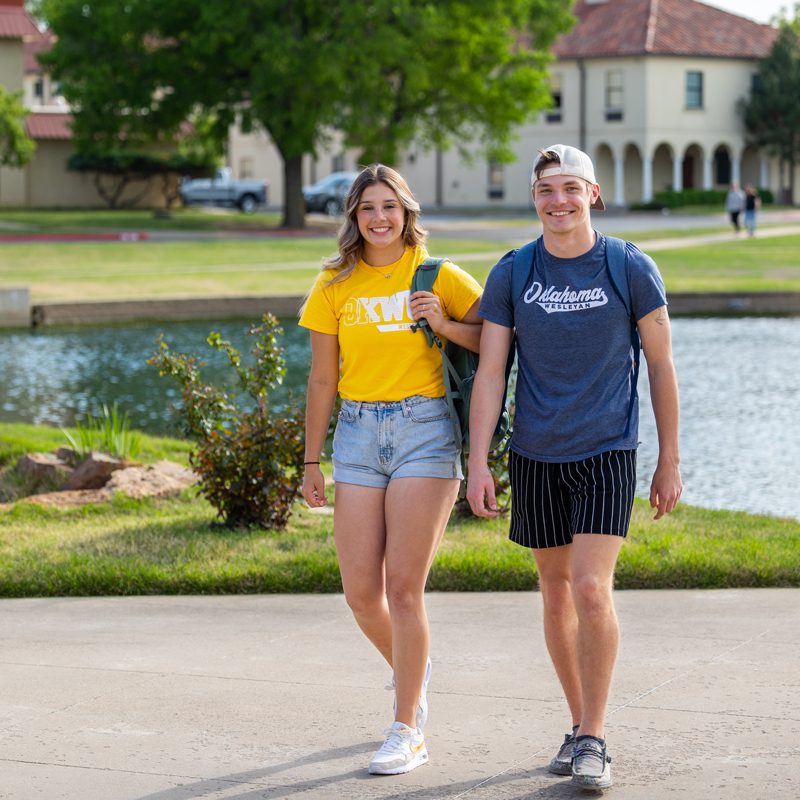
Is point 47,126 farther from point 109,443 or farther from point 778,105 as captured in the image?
point 109,443

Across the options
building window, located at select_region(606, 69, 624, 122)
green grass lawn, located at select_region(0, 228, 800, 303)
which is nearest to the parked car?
building window, located at select_region(606, 69, 624, 122)

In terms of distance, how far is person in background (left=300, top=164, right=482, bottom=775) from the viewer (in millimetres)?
4895

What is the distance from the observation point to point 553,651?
195 inches

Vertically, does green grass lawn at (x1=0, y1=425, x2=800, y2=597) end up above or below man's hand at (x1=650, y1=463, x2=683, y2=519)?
below

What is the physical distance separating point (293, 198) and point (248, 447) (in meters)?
42.0

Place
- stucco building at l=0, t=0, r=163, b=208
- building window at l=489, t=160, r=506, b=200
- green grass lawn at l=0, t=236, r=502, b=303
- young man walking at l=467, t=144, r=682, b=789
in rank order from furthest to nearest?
building window at l=489, t=160, r=506, b=200 < stucco building at l=0, t=0, r=163, b=208 < green grass lawn at l=0, t=236, r=502, b=303 < young man walking at l=467, t=144, r=682, b=789

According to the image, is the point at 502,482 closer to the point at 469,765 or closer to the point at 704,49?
the point at 469,765

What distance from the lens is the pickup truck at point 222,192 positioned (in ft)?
219

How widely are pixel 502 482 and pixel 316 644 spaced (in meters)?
2.70

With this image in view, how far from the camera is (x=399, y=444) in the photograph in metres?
4.92

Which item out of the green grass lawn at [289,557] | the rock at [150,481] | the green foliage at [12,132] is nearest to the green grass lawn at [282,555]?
the green grass lawn at [289,557]

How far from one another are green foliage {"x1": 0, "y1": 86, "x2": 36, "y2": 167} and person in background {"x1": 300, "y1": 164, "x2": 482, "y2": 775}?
45466mm

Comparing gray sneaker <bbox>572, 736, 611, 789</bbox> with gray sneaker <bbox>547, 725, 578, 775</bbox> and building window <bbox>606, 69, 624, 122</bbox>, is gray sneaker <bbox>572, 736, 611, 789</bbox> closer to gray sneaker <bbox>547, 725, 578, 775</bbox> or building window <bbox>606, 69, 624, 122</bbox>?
gray sneaker <bbox>547, 725, 578, 775</bbox>

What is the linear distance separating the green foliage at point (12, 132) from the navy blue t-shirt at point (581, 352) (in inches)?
1813
